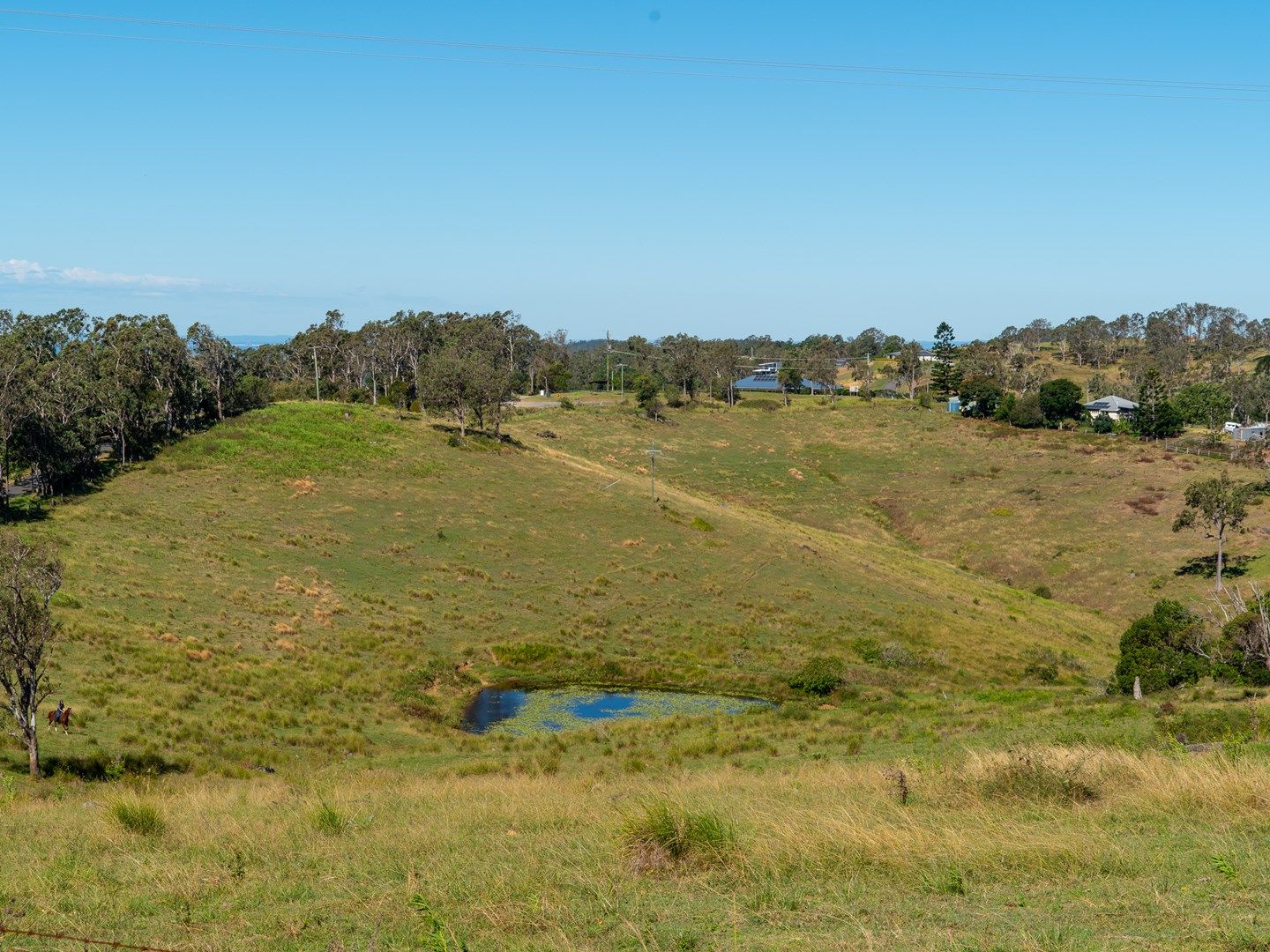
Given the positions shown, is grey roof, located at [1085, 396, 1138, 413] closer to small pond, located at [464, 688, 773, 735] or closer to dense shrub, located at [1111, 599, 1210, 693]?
dense shrub, located at [1111, 599, 1210, 693]

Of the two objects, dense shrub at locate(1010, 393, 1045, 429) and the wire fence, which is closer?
the wire fence

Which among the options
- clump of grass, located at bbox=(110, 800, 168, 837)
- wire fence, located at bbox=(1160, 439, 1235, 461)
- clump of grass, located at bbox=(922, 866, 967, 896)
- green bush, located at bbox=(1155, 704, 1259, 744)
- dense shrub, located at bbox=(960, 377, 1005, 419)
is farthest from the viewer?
dense shrub, located at bbox=(960, 377, 1005, 419)

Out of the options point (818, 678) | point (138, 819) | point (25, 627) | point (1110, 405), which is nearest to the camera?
point (138, 819)

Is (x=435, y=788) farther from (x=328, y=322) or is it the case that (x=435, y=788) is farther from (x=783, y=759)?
(x=328, y=322)

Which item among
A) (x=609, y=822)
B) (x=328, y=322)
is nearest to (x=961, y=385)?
(x=328, y=322)

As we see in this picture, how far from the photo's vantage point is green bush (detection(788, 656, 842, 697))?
37969mm

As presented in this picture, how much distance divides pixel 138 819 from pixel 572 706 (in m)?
23.9

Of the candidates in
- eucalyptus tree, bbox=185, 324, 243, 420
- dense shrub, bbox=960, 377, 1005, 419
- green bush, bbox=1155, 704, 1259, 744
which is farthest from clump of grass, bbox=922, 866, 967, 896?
dense shrub, bbox=960, 377, 1005, 419

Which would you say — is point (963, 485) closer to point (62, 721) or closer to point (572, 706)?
point (572, 706)

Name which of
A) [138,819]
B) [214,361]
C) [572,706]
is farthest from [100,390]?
[138,819]

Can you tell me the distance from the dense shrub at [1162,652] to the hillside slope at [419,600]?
7985 mm

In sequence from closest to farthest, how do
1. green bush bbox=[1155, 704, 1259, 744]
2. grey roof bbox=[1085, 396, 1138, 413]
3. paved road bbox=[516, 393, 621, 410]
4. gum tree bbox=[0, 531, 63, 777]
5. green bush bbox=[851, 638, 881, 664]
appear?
green bush bbox=[1155, 704, 1259, 744], gum tree bbox=[0, 531, 63, 777], green bush bbox=[851, 638, 881, 664], paved road bbox=[516, 393, 621, 410], grey roof bbox=[1085, 396, 1138, 413]

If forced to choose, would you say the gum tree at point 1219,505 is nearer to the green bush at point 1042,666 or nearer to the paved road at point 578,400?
the green bush at point 1042,666

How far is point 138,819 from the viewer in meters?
13.1
